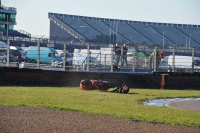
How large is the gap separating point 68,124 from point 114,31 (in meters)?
64.2

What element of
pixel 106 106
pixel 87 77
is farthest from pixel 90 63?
pixel 106 106

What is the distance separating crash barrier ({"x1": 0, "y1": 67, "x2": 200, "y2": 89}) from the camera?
18.7 meters

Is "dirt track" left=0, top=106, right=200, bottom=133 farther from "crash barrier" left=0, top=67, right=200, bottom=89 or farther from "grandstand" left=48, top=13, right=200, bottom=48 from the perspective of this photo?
"grandstand" left=48, top=13, right=200, bottom=48

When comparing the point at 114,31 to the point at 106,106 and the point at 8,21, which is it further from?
the point at 106,106

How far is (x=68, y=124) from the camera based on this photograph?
9320mm

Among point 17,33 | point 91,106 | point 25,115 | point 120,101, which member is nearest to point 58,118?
point 25,115

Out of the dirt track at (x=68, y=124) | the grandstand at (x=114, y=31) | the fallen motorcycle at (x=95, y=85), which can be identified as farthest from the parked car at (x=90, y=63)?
the grandstand at (x=114, y=31)

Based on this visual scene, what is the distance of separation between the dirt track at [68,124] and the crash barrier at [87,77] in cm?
788

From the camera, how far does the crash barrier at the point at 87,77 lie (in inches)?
734

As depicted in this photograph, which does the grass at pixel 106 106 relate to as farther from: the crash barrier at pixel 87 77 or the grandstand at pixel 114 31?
the grandstand at pixel 114 31

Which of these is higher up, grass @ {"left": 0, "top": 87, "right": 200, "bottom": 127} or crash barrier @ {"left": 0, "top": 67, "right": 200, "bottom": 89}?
crash barrier @ {"left": 0, "top": 67, "right": 200, "bottom": 89}

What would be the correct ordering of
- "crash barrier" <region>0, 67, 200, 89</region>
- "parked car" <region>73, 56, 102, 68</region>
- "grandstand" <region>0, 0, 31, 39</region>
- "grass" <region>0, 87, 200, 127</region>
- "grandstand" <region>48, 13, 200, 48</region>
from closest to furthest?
"grass" <region>0, 87, 200, 127</region> < "crash barrier" <region>0, 67, 200, 89</region> < "parked car" <region>73, 56, 102, 68</region> < "grandstand" <region>0, 0, 31, 39</region> < "grandstand" <region>48, 13, 200, 48</region>

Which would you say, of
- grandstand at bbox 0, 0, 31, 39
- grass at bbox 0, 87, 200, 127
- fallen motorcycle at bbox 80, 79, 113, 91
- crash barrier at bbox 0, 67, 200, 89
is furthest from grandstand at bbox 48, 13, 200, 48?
grass at bbox 0, 87, 200, 127

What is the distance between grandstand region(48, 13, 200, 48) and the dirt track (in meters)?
52.5
